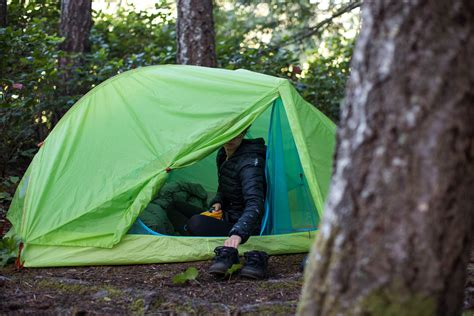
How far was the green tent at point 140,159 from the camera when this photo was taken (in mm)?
3916

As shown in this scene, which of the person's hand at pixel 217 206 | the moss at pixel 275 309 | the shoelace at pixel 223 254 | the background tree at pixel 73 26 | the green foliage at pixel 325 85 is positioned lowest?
the moss at pixel 275 309

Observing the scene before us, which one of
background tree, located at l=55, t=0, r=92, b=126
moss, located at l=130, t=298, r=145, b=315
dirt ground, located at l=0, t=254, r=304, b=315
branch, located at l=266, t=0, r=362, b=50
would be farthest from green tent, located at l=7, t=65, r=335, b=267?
branch, located at l=266, t=0, r=362, b=50

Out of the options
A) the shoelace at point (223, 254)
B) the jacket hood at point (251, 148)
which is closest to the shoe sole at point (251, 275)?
the shoelace at point (223, 254)

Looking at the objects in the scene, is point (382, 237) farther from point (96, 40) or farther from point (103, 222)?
point (96, 40)

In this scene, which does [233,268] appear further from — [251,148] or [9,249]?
[9,249]

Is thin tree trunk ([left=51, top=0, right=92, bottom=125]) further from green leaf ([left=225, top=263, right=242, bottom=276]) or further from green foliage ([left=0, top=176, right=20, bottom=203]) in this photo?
green leaf ([left=225, top=263, right=242, bottom=276])

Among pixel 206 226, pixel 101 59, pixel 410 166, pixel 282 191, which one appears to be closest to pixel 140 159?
pixel 206 226

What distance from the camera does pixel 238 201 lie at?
4.16 metres

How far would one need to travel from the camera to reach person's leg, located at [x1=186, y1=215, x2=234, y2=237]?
13.4ft

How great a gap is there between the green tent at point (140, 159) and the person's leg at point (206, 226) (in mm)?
92

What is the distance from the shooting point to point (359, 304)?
1874 mm

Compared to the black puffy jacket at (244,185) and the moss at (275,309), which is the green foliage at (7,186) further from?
the moss at (275,309)

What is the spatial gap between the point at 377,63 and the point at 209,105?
7.60ft

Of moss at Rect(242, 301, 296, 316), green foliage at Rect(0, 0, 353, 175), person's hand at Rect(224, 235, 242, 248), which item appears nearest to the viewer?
moss at Rect(242, 301, 296, 316)
